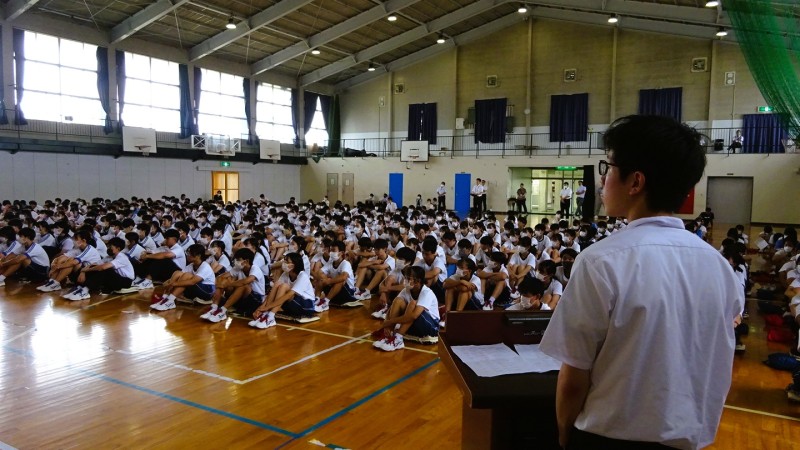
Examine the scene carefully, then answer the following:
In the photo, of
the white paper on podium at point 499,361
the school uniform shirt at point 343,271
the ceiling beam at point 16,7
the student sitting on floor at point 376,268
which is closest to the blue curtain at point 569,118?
the student sitting on floor at point 376,268

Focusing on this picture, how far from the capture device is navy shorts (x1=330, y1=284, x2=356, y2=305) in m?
7.89

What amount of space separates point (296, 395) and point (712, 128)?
21.7 m

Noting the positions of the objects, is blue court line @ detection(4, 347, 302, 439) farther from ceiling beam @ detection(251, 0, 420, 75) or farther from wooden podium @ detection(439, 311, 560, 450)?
ceiling beam @ detection(251, 0, 420, 75)

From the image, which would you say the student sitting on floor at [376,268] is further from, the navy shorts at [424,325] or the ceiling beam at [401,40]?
the ceiling beam at [401,40]

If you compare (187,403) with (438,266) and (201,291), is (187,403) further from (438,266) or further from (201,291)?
(438,266)

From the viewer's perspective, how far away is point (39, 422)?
393 centimetres

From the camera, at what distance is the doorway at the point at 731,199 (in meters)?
20.0

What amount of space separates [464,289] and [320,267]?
8.45 feet

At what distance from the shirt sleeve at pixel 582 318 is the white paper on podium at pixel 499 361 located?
0.59m

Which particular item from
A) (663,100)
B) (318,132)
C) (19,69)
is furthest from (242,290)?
(318,132)

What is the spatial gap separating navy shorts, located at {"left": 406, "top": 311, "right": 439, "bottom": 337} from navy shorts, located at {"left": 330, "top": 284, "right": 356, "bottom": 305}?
203 centimetres

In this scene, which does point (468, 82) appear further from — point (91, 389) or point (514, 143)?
point (91, 389)

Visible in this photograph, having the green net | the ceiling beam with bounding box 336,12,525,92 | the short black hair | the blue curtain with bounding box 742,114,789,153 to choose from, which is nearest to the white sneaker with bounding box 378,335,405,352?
the short black hair

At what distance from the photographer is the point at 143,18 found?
1883 cm
